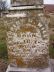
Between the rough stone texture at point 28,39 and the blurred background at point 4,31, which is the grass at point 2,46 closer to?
the blurred background at point 4,31

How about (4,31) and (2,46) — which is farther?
(4,31)

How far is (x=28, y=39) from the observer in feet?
15.4

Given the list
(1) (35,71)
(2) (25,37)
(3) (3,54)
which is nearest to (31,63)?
(1) (35,71)

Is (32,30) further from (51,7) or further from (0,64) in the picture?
(51,7)

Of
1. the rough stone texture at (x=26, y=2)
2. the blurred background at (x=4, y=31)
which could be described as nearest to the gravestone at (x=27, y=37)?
the rough stone texture at (x=26, y=2)

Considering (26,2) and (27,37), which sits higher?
(26,2)

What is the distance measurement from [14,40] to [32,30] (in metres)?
0.38

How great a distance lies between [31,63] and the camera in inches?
188

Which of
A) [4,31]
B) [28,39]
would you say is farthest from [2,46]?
[28,39]

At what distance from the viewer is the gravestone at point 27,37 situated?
14.9 ft

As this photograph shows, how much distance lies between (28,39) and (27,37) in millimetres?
42

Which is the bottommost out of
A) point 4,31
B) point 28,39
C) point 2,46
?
point 4,31

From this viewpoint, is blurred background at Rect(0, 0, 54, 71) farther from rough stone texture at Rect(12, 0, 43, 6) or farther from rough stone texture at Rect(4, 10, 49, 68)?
rough stone texture at Rect(4, 10, 49, 68)

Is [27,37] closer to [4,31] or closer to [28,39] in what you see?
[28,39]
